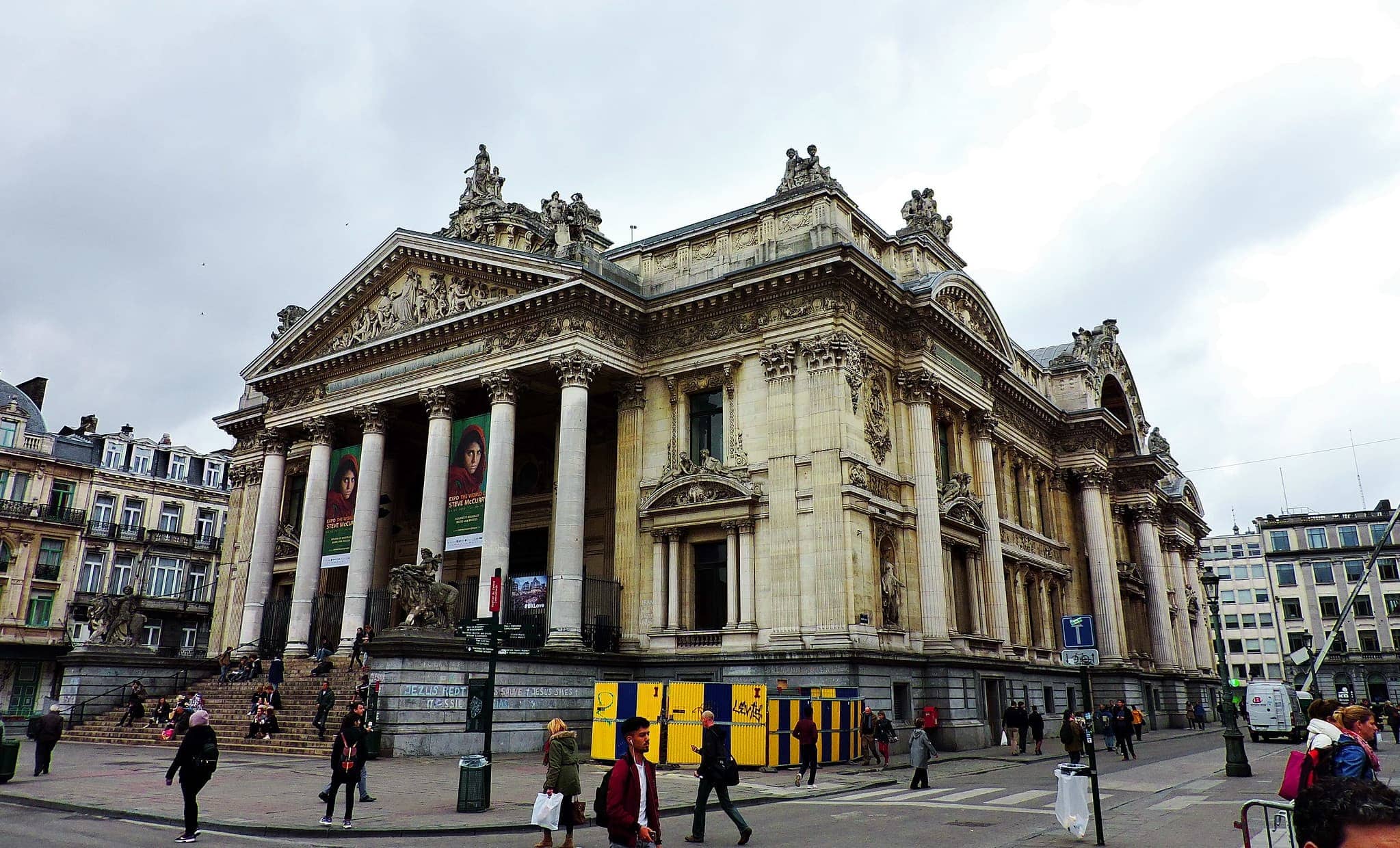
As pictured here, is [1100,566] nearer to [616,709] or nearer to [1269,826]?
[616,709]

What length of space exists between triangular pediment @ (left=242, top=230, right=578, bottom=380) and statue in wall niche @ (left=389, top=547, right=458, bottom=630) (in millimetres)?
9798

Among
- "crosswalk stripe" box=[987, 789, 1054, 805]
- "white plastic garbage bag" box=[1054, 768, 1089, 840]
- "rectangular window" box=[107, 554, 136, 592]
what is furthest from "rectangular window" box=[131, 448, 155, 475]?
"white plastic garbage bag" box=[1054, 768, 1089, 840]

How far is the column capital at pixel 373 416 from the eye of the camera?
3381cm

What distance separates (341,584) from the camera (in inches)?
1500

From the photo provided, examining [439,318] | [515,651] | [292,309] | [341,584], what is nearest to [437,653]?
[515,651]

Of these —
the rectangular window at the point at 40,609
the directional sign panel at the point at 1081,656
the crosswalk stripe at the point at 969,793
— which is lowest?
the crosswalk stripe at the point at 969,793

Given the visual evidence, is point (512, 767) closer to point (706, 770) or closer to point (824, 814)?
point (824, 814)

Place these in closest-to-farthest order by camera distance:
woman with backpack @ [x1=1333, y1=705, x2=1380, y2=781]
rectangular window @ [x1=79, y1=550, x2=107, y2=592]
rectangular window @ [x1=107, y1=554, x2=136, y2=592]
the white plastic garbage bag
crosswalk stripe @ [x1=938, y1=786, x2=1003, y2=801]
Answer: woman with backpack @ [x1=1333, y1=705, x2=1380, y2=781]
the white plastic garbage bag
crosswalk stripe @ [x1=938, y1=786, x2=1003, y2=801]
rectangular window @ [x1=79, y1=550, x2=107, y2=592]
rectangular window @ [x1=107, y1=554, x2=136, y2=592]

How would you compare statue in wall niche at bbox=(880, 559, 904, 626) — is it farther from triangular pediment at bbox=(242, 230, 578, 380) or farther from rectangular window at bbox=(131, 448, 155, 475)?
rectangular window at bbox=(131, 448, 155, 475)

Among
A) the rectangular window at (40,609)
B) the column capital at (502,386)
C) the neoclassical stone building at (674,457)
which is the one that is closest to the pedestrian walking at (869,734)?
the neoclassical stone building at (674,457)

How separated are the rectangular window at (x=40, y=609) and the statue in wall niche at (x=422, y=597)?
34.1m

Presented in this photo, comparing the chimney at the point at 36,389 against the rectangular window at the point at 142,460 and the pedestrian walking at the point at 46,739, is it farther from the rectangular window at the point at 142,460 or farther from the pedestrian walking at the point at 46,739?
the pedestrian walking at the point at 46,739

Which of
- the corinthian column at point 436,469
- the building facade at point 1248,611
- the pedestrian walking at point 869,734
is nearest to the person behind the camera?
the pedestrian walking at point 869,734

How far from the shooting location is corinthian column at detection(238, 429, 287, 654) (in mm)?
35156
